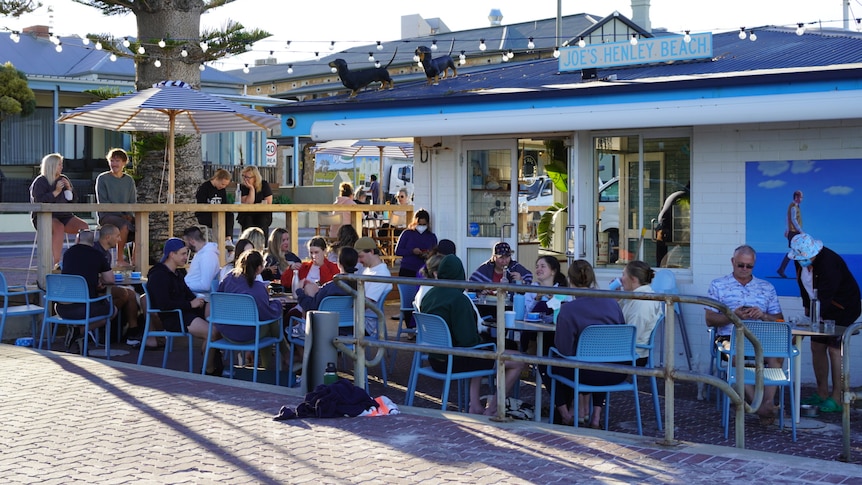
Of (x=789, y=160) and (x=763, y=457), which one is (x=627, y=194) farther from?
(x=763, y=457)

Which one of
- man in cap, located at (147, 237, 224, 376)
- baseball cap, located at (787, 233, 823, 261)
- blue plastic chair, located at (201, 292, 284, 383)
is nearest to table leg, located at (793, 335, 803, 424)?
baseball cap, located at (787, 233, 823, 261)

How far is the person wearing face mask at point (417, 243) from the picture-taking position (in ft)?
40.7

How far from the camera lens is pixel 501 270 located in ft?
32.9

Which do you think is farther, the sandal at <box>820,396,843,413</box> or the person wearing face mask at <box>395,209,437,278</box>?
the person wearing face mask at <box>395,209,437,278</box>

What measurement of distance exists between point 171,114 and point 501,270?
597 centimetres

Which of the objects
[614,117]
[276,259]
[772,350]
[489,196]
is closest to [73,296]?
[276,259]

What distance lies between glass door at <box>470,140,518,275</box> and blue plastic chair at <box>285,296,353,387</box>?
3.30 metres

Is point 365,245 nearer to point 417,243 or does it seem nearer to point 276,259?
point 276,259

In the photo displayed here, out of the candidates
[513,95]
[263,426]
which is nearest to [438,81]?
[513,95]

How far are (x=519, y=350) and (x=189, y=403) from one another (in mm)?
2728

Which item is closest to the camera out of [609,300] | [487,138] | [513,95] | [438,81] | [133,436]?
[133,436]

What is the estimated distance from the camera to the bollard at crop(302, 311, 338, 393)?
8047 millimetres

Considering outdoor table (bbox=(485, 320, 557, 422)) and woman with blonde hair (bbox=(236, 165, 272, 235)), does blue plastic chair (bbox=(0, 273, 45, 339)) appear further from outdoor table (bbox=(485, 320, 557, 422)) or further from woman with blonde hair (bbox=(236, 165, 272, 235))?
outdoor table (bbox=(485, 320, 557, 422))

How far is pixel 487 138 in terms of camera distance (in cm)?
1205
